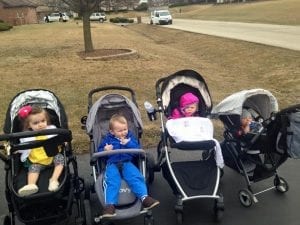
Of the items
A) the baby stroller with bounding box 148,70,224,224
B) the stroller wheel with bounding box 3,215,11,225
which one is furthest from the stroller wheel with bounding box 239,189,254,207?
the stroller wheel with bounding box 3,215,11,225

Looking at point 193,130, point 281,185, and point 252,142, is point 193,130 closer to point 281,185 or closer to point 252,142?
point 252,142

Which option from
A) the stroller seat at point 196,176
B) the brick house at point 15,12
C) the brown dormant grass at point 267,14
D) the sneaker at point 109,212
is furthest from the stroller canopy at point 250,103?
the brick house at point 15,12

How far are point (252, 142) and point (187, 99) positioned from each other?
102 centimetres

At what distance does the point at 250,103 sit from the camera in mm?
5074

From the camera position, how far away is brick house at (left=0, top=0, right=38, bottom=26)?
2391 inches

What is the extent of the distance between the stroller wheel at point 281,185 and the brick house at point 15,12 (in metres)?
59.1

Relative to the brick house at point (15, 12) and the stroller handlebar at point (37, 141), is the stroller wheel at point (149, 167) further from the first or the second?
the brick house at point (15, 12)

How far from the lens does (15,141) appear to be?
3.91m

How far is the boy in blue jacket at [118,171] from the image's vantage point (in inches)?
154

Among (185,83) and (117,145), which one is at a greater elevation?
(185,83)

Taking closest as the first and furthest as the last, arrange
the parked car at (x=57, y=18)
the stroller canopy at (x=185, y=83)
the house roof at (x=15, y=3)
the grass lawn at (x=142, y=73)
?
the stroller canopy at (x=185, y=83)
the grass lawn at (x=142, y=73)
the house roof at (x=15, y=3)
the parked car at (x=57, y=18)

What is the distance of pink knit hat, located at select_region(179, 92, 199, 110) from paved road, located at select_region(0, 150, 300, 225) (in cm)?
95

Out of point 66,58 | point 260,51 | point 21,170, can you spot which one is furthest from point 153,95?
point 260,51

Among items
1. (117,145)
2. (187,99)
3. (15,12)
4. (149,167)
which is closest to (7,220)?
(117,145)
